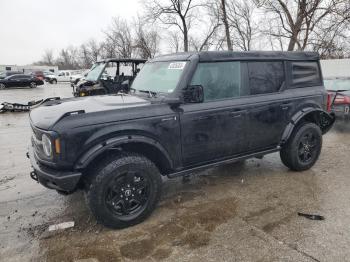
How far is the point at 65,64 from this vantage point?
9900 centimetres

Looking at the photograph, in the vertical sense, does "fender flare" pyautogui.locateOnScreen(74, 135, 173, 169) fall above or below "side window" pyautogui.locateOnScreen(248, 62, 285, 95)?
below

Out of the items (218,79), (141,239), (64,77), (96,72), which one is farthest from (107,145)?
(64,77)

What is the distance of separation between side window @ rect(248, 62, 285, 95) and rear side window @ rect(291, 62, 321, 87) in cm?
29

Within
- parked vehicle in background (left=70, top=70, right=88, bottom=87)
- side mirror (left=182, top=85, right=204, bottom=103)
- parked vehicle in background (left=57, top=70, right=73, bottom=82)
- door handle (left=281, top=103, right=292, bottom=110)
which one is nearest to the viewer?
side mirror (left=182, top=85, right=204, bottom=103)

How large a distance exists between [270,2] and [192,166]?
2362cm

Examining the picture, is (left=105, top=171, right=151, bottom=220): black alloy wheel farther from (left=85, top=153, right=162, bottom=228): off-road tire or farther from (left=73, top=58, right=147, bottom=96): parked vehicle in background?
(left=73, top=58, right=147, bottom=96): parked vehicle in background

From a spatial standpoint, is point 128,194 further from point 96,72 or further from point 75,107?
point 96,72

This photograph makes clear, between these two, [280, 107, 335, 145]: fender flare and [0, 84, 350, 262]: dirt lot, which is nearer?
[0, 84, 350, 262]: dirt lot

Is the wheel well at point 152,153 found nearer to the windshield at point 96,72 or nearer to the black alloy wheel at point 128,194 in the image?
the black alloy wheel at point 128,194

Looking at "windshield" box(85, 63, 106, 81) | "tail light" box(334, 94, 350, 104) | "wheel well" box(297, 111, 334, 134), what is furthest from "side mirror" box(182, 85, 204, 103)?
"windshield" box(85, 63, 106, 81)

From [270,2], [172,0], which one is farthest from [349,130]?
[172,0]

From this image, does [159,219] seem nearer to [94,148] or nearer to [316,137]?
[94,148]

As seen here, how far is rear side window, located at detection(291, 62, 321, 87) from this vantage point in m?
5.05

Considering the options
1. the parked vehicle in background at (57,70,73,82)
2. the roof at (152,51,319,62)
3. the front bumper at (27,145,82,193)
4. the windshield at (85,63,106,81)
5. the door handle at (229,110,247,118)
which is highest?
the parked vehicle in background at (57,70,73,82)
